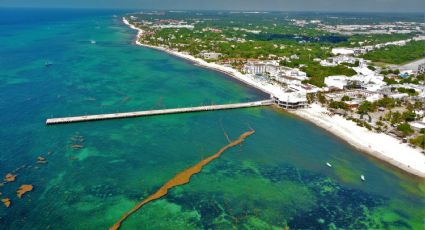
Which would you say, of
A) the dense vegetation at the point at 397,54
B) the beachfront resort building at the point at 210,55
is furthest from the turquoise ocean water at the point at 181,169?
the dense vegetation at the point at 397,54

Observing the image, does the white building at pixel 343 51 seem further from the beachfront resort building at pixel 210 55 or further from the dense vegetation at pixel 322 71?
the beachfront resort building at pixel 210 55

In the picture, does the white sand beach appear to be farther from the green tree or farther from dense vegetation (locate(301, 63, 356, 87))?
dense vegetation (locate(301, 63, 356, 87))

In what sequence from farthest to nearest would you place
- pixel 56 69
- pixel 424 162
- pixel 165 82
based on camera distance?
pixel 56 69 → pixel 165 82 → pixel 424 162

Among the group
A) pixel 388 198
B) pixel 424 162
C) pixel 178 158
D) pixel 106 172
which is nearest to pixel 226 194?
pixel 178 158

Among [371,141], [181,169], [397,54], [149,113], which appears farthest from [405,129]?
[397,54]

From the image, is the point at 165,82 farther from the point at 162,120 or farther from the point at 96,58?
the point at 96,58

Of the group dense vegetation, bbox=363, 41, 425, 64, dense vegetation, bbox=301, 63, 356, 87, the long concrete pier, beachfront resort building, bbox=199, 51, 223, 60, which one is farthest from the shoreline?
dense vegetation, bbox=363, 41, 425, 64
